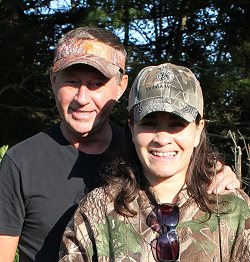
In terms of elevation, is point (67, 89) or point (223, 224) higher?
point (67, 89)

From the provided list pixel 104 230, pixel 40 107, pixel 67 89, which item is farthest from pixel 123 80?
pixel 40 107

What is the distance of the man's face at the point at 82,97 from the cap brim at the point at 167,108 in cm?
48

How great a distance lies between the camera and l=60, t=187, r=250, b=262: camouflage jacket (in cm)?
228

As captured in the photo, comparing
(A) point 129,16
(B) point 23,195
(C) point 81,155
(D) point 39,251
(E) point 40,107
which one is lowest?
(D) point 39,251

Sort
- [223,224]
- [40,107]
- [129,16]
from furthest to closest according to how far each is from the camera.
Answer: [40,107]
[129,16]
[223,224]

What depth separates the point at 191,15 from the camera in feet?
31.2

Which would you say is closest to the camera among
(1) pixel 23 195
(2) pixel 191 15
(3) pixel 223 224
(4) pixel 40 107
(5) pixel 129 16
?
(3) pixel 223 224

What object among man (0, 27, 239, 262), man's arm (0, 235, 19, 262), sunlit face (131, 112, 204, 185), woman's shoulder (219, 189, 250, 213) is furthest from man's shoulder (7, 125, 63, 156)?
woman's shoulder (219, 189, 250, 213)

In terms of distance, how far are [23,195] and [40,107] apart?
29.3ft

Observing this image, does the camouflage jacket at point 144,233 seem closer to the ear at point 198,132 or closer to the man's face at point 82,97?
the ear at point 198,132

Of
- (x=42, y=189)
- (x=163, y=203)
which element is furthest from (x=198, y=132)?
(x=42, y=189)

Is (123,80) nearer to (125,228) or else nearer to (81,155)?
(81,155)

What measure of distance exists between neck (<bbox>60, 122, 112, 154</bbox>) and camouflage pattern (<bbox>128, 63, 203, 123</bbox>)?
0.47 meters

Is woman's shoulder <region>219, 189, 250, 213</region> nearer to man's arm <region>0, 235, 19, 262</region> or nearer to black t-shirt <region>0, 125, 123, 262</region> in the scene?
black t-shirt <region>0, 125, 123, 262</region>
